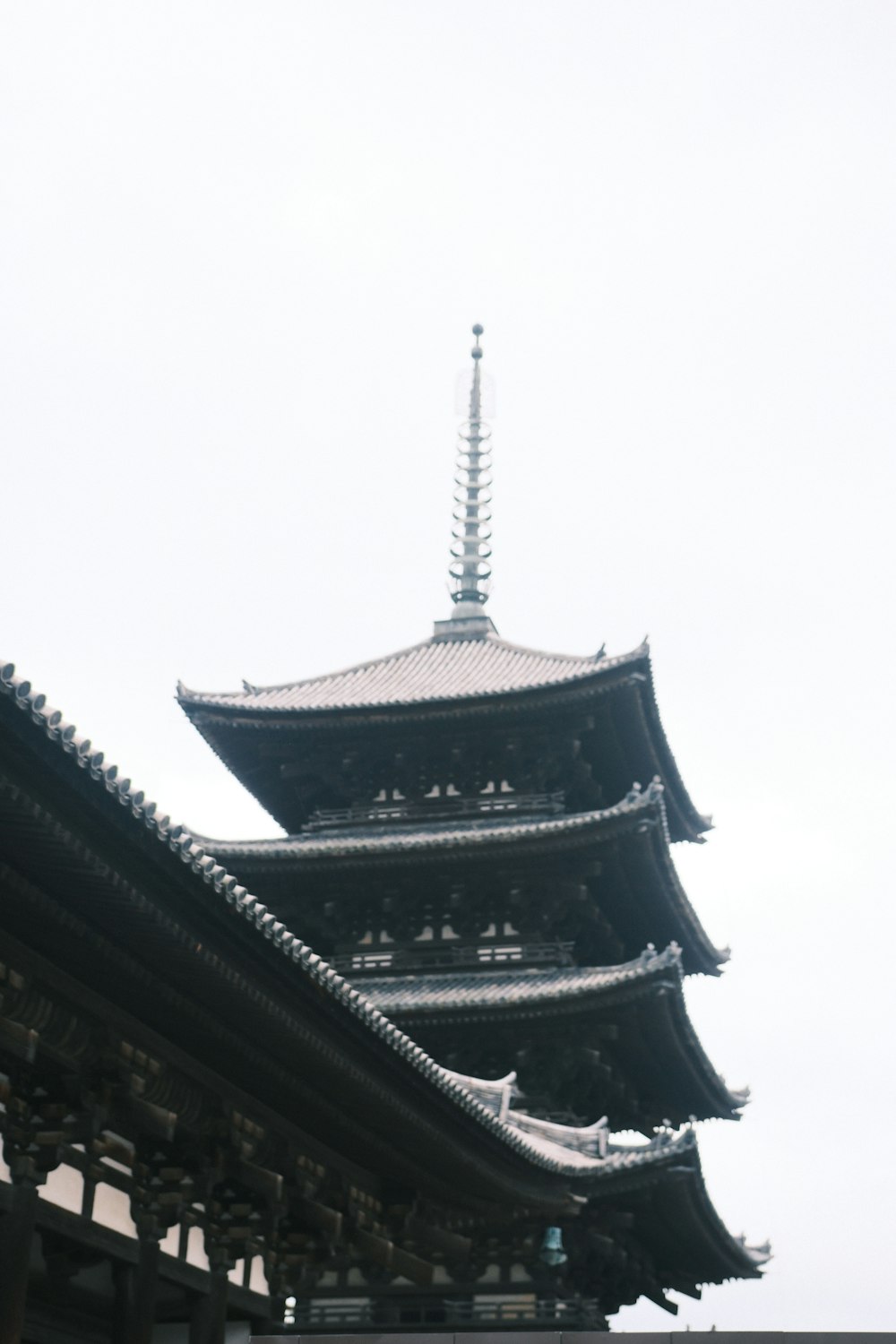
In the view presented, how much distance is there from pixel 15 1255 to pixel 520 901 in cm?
→ 1862

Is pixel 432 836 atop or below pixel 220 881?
atop

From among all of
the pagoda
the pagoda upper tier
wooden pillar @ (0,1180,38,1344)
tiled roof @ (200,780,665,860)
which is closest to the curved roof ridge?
wooden pillar @ (0,1180,38,1344)

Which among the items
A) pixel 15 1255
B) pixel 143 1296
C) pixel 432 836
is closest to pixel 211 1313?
pixel 143 1296

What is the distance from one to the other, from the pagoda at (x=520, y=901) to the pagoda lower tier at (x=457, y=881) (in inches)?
1.7

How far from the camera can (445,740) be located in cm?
3272

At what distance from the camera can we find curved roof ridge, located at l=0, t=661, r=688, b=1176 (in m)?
9.56

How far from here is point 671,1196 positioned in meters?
26.8

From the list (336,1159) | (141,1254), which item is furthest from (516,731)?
(141,1254)

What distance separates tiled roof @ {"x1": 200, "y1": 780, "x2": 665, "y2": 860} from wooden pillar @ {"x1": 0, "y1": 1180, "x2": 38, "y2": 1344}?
56.7ft

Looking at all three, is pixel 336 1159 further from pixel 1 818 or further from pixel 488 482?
pixel 488 482

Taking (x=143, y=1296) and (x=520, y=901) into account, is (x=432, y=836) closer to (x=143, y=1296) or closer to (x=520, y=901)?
(x=520, y=901)

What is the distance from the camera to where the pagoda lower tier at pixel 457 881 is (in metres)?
30.1

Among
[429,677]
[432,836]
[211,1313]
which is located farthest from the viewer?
[429,677]

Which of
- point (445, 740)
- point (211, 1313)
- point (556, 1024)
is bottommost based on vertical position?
point (211, 1313)
